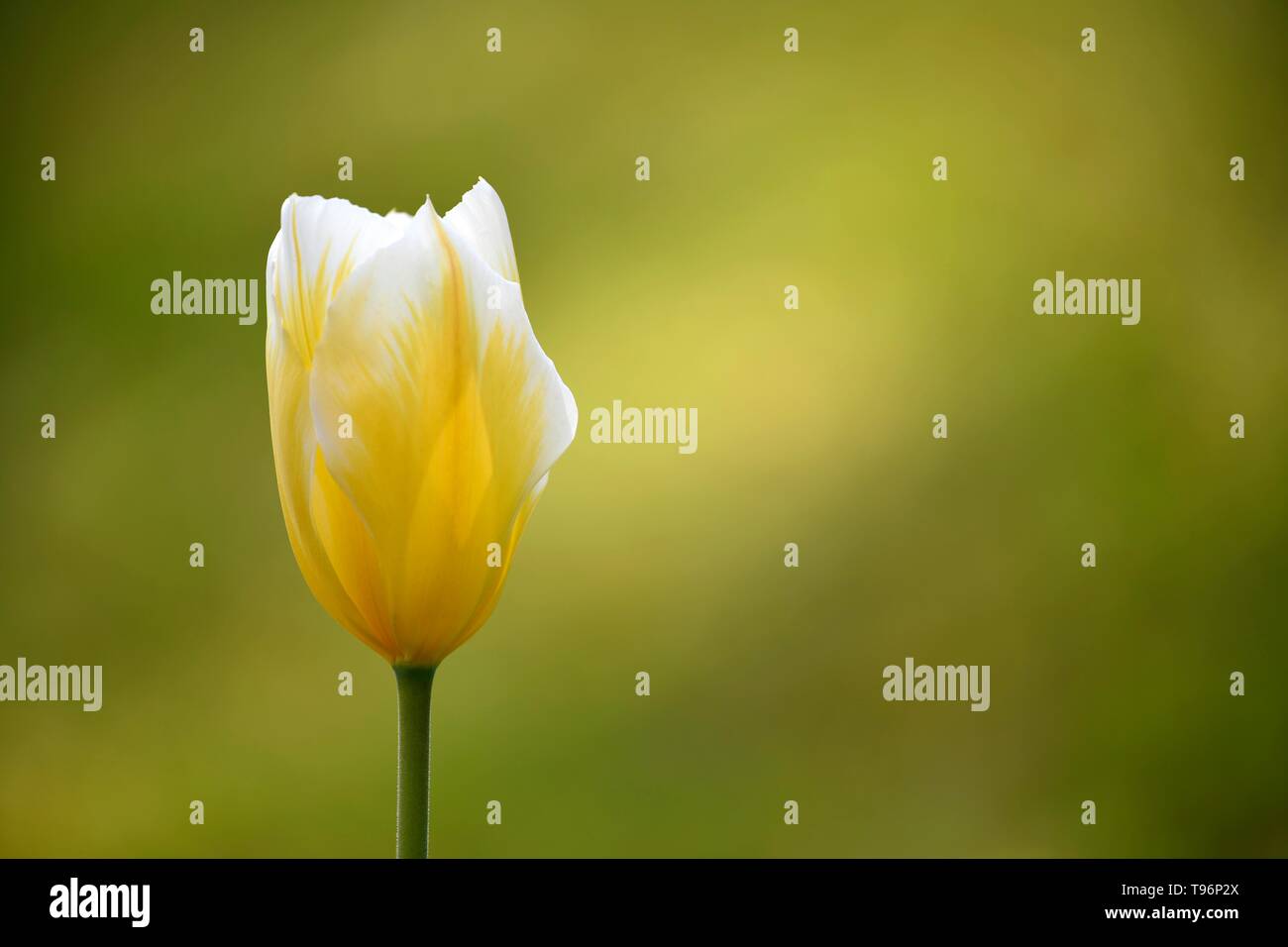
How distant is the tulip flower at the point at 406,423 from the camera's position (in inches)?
10.5

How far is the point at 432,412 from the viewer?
0.90 ft

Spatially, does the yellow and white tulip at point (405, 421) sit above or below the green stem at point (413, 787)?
above

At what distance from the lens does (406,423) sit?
0.89 ft

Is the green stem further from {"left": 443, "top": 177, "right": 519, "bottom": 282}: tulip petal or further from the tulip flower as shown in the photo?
{"left": 443, "top": 177, "right": 519, "bottom": 282}: tulip petal

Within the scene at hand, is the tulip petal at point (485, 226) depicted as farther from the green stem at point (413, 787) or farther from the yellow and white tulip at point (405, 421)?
the green stem at point (413, 787)

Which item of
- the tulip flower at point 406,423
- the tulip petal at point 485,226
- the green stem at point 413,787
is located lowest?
the green stem at point 413,787

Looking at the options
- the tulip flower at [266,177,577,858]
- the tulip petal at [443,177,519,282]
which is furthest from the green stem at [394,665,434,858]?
the tulip petal at [443,177,519,282]

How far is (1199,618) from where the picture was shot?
0.88 meters

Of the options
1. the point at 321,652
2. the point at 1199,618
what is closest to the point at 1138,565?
the point at 1199,618

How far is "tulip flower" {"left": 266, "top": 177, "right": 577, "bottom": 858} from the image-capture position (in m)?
0.27

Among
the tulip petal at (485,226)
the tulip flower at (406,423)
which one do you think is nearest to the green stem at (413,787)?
the tulip flower at (406,423)

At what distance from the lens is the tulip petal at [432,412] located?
0.87 feet

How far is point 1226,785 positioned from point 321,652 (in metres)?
0.68

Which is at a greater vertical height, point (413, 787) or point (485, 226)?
point (485, 226)
